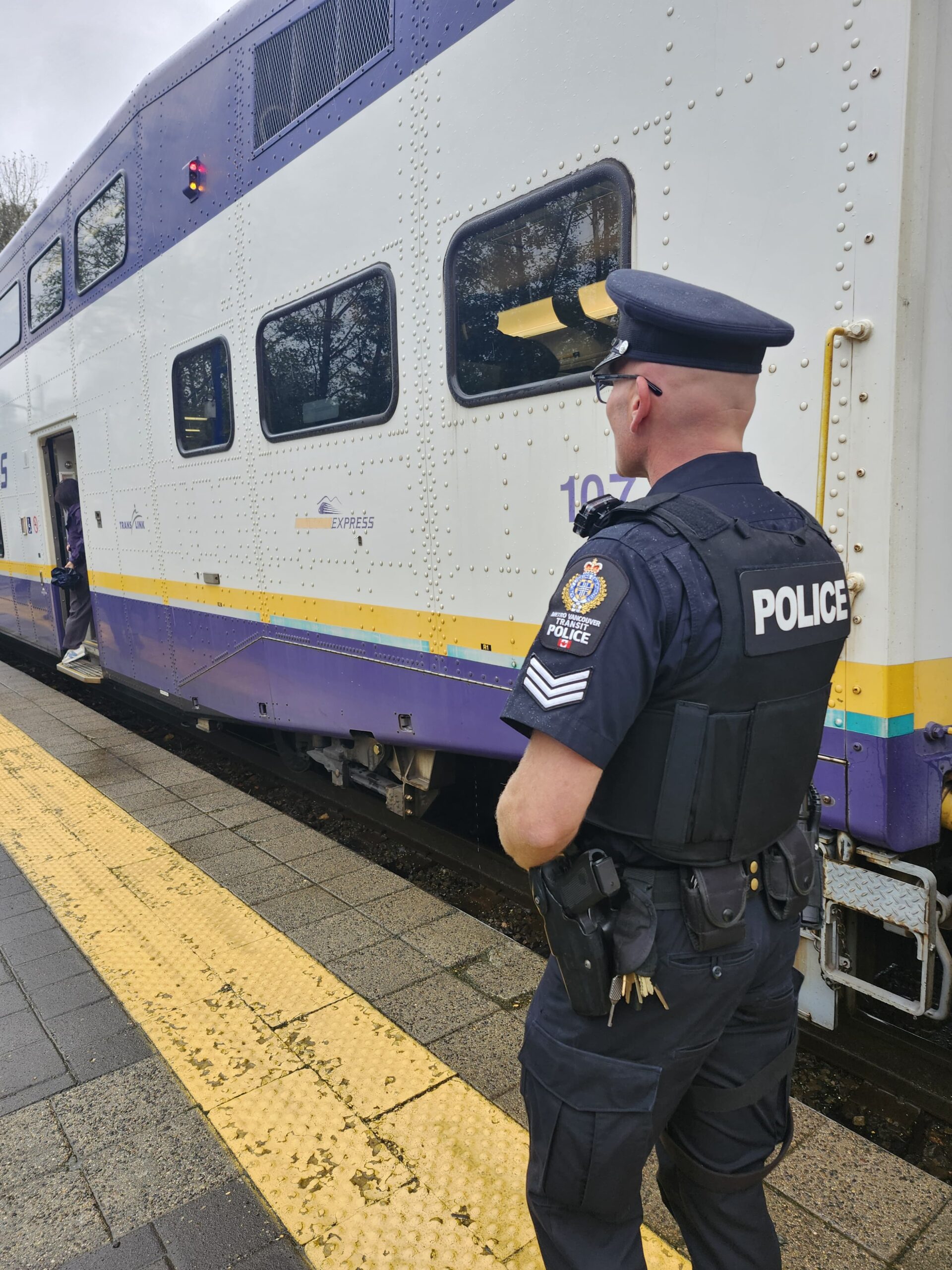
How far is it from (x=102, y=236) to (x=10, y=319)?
10.7 feet

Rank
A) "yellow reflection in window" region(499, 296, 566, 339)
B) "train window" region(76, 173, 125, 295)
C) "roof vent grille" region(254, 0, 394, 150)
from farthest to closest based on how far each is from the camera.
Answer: "train window" region(76, 173, 125, 295) < "roof vent grille" region(254, 0, 394, 150) < "yellow reflection in window" region(499, 296, 566, 339)

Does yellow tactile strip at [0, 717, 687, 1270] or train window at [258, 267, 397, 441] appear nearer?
yellow tactile strip at [0, 717, 687, 1270]

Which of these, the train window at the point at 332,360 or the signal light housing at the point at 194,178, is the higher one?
the signal light housing at the point at 194,178

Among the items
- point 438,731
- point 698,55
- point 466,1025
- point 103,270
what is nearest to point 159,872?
point 438,731

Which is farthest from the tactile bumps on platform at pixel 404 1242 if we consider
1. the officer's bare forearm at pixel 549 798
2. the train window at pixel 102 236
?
the train window at pixel 102 236

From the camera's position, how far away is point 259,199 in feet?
14.0

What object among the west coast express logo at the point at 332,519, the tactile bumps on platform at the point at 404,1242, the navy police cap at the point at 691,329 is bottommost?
the tactile bumps on platform at the point at 404,1242

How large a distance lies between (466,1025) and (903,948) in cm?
157

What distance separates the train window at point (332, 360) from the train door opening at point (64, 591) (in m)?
4.62

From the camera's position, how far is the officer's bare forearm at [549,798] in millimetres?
1320

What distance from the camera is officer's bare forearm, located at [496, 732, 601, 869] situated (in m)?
1.32

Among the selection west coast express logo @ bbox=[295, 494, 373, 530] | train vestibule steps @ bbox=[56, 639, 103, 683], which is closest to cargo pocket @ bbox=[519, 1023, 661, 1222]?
west coast express logo @ bbox=[295, 494, 373, 530]

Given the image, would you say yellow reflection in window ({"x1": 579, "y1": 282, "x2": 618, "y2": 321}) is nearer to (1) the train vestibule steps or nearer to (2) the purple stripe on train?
(2) the purple stripe on train

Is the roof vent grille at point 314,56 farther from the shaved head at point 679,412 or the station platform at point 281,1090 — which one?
the station platform at point 281,1090
